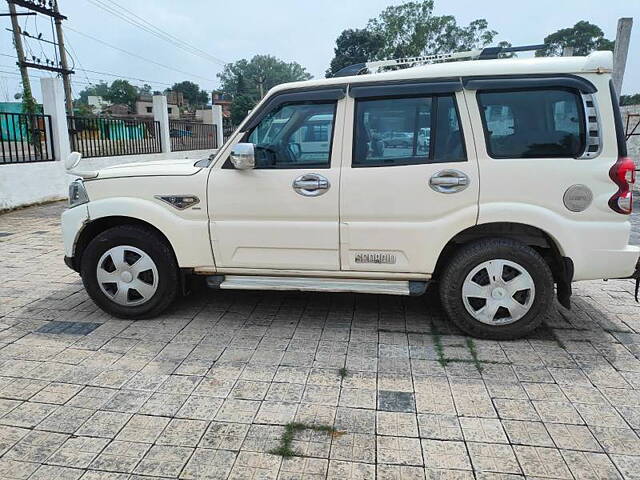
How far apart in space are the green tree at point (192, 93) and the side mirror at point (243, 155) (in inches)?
4071

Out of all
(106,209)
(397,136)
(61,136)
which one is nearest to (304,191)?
(397,136)

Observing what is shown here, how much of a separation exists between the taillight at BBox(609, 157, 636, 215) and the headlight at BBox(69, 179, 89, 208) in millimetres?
4059

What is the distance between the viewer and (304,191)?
3.71 m

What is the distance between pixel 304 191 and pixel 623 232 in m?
2.29

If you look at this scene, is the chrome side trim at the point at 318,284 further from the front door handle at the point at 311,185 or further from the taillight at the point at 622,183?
the taillight at the point at 622,183

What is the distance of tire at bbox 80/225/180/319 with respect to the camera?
4031 millimetres

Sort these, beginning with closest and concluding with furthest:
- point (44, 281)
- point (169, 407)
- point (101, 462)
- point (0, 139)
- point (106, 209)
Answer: point (101, 462) → point (169, 407) → point (106, 209) → point (44, 281) → point (0, 139)

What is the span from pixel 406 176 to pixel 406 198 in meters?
0.16

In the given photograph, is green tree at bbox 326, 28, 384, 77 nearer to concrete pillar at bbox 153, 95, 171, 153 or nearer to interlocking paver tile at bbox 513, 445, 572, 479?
concrete pillar at bbox 153, 95, 171, 153

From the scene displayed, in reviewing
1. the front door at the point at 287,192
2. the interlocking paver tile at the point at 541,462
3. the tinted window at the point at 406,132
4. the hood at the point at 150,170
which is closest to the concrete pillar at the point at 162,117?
the hood at the point at 150,170

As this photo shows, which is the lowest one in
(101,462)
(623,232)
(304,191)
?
(101,462)

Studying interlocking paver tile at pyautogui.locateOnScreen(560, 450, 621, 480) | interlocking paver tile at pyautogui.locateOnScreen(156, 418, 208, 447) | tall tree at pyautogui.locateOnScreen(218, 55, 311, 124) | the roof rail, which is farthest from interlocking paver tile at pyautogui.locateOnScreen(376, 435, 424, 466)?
tall tree at pyautogui.locateOnScreen(218, 55, 311, 124)

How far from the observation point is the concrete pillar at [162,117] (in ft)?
51.2

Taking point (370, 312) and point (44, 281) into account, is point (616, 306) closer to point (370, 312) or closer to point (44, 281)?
point (370, 312)
